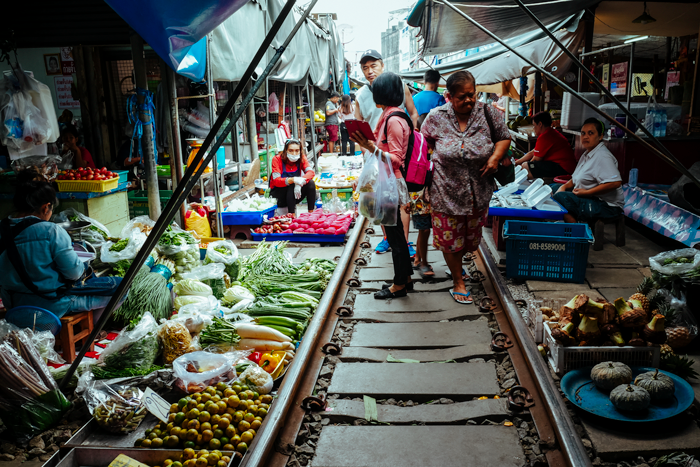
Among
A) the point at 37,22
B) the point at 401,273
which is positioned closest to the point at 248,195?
the point at 37,22

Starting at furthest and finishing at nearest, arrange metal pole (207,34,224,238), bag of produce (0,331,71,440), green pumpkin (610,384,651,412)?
metal pole (207,34,224,238) < bag of produce (0,331,71,440) < green pumpkin (610,384,651,412)

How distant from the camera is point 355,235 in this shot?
8.38 metres

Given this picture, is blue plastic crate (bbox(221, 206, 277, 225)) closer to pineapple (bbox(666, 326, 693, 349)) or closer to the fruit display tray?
the fruit display tray

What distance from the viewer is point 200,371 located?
13.2 ft

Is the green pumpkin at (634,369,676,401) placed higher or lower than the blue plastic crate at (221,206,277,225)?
lower

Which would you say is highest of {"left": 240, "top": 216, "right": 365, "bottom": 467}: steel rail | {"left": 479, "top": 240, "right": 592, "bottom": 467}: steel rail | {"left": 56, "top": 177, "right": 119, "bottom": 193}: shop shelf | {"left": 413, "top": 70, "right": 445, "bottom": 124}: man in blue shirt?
{"left": 413, "top": 70, "right": 445, "bottom": 124}: man in blue shirt

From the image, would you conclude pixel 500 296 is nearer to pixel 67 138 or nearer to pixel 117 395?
pixel 117 395

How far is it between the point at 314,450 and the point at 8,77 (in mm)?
5851

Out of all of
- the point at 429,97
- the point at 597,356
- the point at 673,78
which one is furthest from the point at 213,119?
the point at 673,78

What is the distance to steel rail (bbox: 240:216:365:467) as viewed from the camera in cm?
301

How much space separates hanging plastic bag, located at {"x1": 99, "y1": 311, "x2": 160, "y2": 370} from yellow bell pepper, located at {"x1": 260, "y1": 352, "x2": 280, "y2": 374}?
0.88 meters

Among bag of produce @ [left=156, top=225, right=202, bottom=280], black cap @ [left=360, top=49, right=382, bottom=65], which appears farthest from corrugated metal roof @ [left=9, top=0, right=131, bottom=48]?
black cap @ [left=360, top=49, right=382, bottom=65]

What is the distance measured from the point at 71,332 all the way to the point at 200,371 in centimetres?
131

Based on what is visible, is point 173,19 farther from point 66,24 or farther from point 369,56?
point 66,24
